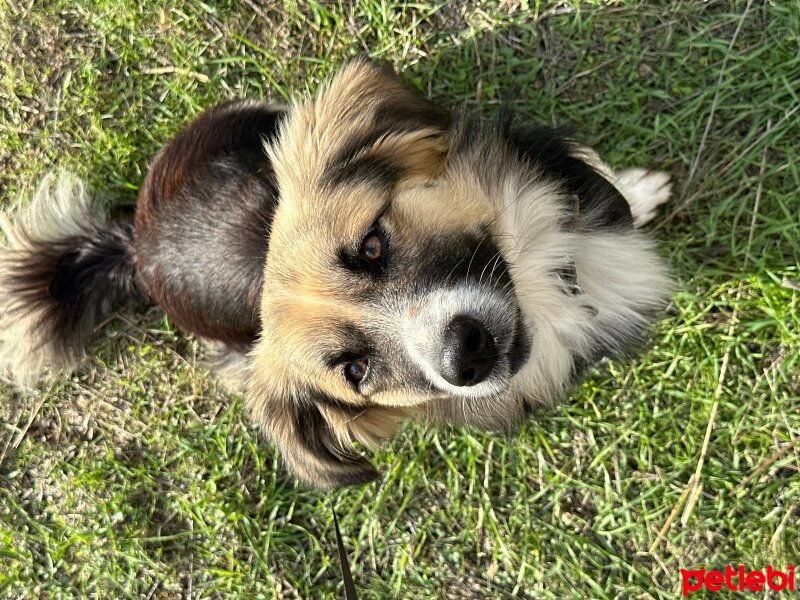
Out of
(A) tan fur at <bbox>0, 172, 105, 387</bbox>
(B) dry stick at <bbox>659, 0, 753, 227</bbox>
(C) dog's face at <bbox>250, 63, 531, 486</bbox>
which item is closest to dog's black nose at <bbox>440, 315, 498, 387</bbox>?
(C) dog's face at <bbox>250, 63, 531, 486</bbox>

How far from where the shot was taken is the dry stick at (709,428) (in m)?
3.08

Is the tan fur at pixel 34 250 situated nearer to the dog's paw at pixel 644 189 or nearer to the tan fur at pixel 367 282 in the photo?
the tan fur at pixel 367 282

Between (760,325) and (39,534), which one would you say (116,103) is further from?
(760,325)

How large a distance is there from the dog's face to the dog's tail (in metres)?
1.23

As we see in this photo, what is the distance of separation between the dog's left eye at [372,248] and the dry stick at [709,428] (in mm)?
1928

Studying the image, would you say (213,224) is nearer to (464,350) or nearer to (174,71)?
(174,71)

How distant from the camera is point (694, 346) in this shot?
317 cm

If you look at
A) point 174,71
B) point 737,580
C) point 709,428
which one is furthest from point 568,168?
point 174,71

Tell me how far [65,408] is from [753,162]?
4087 millimetres

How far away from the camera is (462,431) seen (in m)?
3.45

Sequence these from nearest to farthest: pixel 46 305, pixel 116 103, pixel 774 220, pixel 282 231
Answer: pixel 282 231
pixel 774 220
pixel 46 305
pixel 116 103

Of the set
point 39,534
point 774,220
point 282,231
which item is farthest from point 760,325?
point 39,534

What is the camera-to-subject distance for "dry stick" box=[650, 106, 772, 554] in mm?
3078

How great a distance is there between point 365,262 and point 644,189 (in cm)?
163
